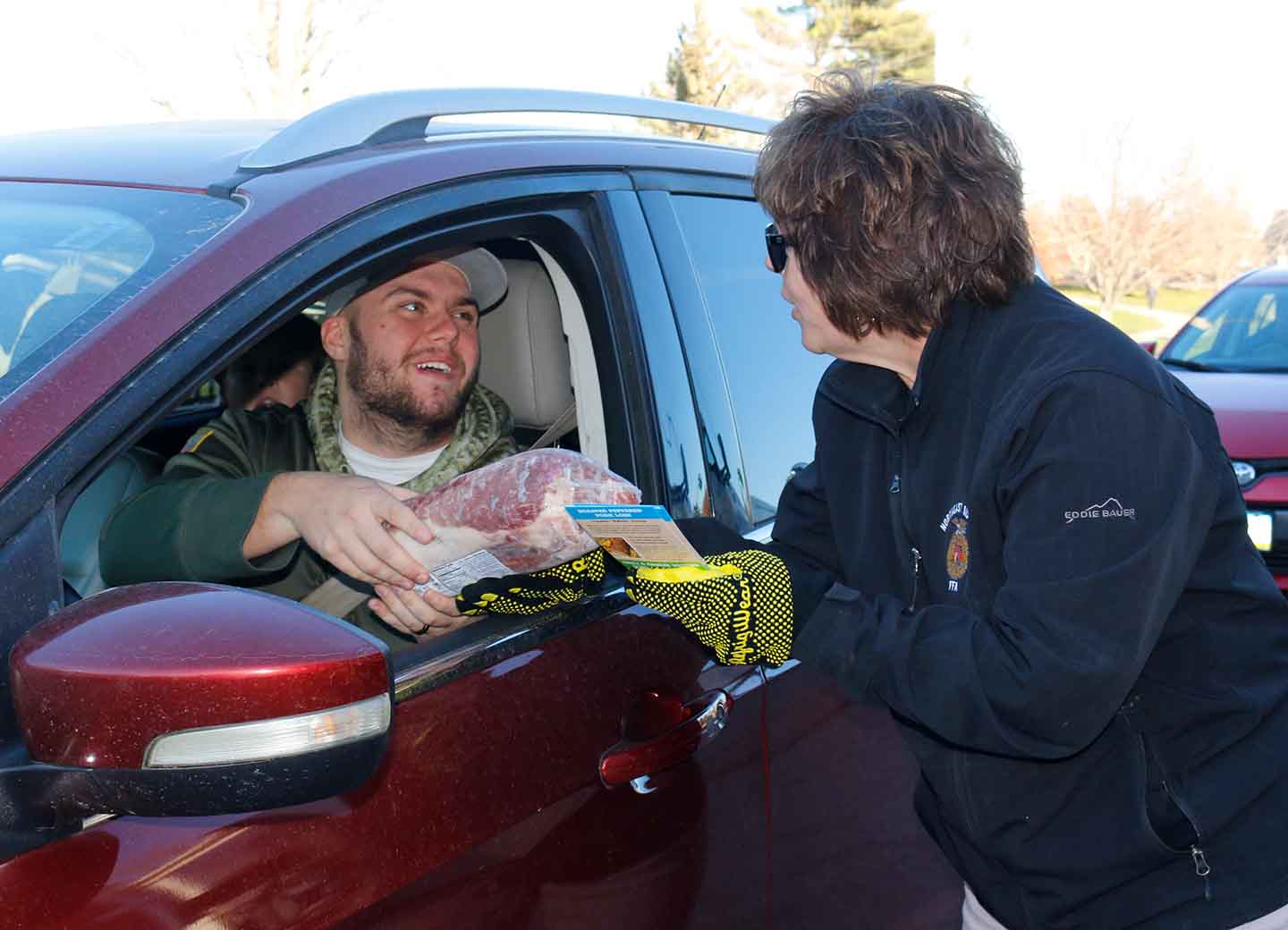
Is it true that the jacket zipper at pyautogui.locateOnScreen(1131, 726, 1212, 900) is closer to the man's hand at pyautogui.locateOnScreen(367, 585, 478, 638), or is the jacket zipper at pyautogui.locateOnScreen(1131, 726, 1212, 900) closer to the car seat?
the man's hand at pyautogui.locateOnScreen(367, 585, 478, 638)

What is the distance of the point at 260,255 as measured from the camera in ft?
5.05

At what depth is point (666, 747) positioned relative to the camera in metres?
→ 1.82

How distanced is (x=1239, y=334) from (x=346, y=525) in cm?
624

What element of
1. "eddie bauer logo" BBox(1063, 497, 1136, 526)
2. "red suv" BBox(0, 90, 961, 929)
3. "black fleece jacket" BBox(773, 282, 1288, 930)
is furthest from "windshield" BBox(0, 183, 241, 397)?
"eddie bauer logo" BBox(1063, 497, 1136, 526)

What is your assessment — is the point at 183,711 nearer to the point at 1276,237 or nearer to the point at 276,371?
the point at 276,371

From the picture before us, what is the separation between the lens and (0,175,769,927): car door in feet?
4.25

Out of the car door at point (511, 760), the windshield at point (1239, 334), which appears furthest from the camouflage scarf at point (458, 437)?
the windshield at point (1239, 334)

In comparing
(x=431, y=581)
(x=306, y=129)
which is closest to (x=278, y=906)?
(x=431, y=581)

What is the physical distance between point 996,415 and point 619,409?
2.42 feet

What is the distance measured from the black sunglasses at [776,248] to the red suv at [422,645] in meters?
0.28

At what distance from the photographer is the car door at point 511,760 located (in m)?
1.30

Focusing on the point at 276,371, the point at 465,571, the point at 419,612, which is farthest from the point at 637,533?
the point at 276,371

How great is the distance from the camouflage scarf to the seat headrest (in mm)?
76

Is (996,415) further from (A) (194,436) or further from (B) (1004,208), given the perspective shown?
(A) (194,436)
